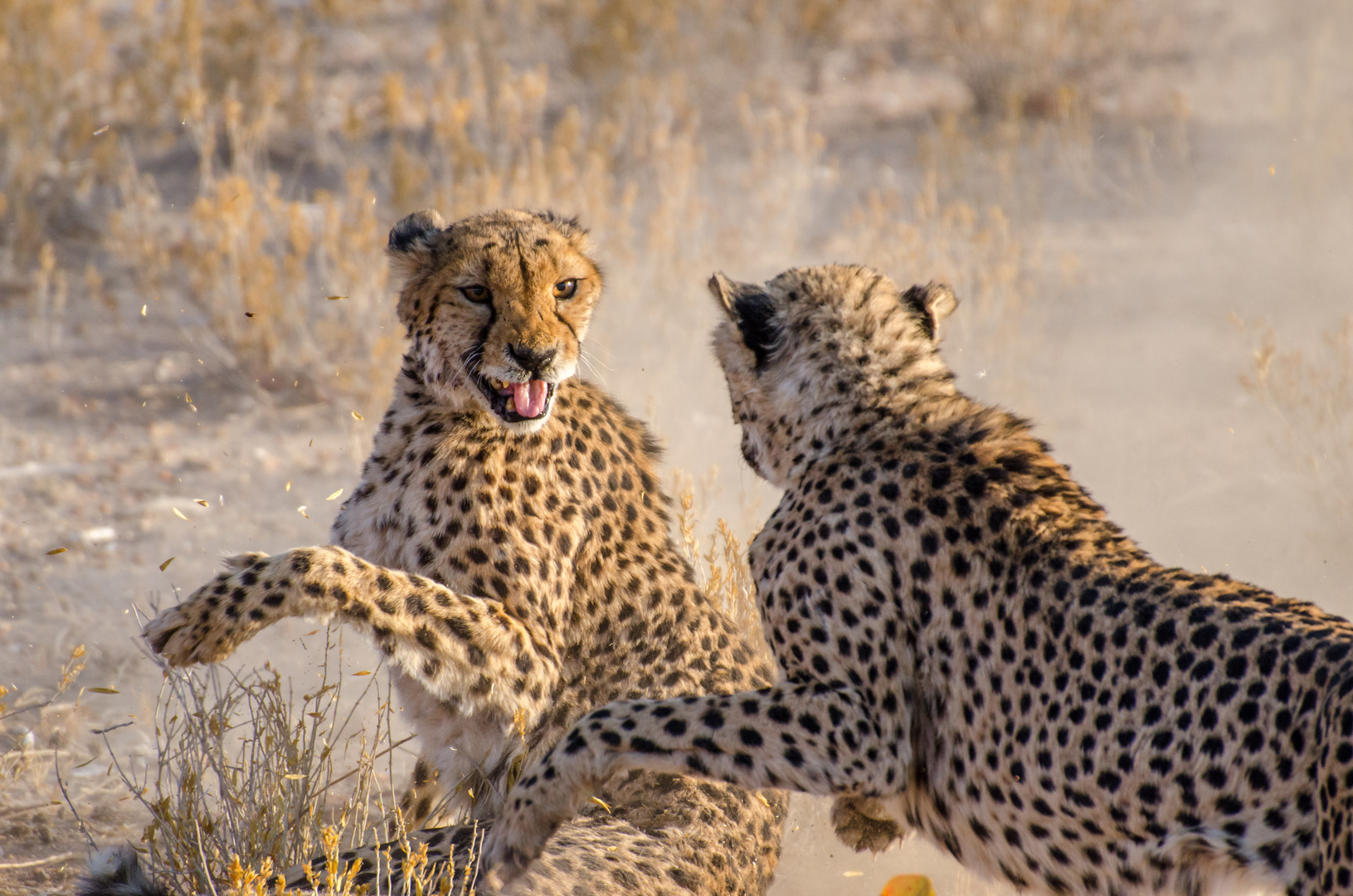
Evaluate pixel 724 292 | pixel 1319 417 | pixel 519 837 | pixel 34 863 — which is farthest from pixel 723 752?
pixel 1319 417

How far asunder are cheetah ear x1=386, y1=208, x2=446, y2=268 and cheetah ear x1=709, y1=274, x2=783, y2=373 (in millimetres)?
713

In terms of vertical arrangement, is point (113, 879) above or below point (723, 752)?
below

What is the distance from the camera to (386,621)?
9.79ft

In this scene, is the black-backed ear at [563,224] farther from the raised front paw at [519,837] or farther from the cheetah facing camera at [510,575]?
the raised front paw at [519,837]

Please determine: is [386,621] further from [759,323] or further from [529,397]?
[759,323]

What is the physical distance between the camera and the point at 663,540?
3.51 metres

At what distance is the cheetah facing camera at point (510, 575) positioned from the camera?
2.98 metres

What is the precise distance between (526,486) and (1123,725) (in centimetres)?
147

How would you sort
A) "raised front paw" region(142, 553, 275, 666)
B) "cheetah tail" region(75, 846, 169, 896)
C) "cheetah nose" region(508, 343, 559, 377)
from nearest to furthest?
"cheetah tail" region(75, 846, 169, 896), "raised front paw" region(142, 553, 275, 666), "cheetah nose" region(508, 343, 559, 377)

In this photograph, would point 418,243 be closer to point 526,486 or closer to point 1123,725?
point 526,486

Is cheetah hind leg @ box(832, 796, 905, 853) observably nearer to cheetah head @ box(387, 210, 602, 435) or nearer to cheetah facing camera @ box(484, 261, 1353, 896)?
cheetah facing camera @ box(484, 261, 1353, 896)

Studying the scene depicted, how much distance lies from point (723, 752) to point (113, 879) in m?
1.15

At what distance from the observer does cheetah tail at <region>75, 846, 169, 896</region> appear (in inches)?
104

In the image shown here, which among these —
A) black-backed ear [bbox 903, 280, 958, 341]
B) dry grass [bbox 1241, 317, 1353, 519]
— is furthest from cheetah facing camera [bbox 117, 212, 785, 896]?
dry grass [bbox 1241, 317, 1353, 519]
